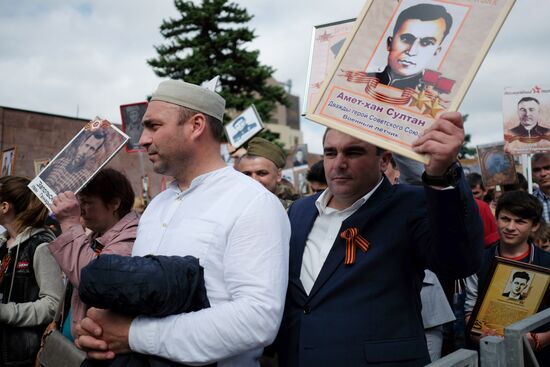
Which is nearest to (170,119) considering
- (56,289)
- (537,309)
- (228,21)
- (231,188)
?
(231,188)

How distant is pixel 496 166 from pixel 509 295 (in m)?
3.69

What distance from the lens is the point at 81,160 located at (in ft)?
8.51

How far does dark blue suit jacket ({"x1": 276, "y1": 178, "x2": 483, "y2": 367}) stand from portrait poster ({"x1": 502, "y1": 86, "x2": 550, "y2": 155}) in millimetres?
3799

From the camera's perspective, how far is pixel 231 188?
6.39 ft

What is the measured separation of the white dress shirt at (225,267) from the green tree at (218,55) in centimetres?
2621

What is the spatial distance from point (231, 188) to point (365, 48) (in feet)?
2.32

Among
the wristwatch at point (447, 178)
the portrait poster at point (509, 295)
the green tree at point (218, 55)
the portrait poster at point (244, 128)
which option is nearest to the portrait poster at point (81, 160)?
the wristwatch at point (447, 178)

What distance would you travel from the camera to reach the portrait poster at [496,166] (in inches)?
234

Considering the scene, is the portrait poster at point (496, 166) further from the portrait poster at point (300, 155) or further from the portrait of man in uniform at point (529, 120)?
the portrait poster at point (300, 155)

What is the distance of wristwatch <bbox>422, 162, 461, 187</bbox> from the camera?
154 cm

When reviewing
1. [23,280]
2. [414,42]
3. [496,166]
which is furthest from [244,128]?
[414,42]

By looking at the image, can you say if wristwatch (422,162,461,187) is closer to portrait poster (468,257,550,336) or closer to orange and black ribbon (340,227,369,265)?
orange and black ribbon (340,227,369,265)

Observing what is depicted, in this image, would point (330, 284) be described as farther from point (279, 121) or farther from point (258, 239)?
point (279, 121)

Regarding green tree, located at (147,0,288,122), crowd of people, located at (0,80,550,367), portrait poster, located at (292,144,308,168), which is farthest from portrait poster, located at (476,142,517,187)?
green tree, located at (147,0,288,122)
